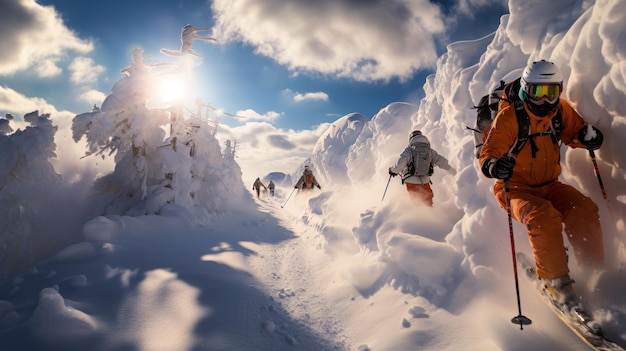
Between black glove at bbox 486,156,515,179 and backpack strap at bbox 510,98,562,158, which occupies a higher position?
backpack strap at bbox 510,98,562,158

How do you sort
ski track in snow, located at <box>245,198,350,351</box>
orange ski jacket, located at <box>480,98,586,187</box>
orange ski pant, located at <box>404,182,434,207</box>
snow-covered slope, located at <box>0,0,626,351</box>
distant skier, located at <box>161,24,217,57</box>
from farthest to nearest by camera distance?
distant skier, located at <box>161,24,217,57</box> < orange ski pant, located at <box>404,182,434,207</box> < ski track in snow, located at <box>245,198,350,351</box> < orange ski jacket, located at <box>480,98,586,187</box> < snow-covered slope, located at <box>0,0,626,351</box>

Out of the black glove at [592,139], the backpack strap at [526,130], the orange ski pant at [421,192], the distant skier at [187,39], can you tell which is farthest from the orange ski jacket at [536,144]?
the distant skier at [187,39]

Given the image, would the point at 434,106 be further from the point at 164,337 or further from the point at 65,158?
the point at 65,158

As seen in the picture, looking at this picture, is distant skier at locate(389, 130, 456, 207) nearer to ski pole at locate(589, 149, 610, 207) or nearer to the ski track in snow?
the ski track in snow

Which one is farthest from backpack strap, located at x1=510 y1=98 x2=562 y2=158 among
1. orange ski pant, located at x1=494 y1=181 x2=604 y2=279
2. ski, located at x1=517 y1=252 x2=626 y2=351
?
ski, located at x1=517 y1=252 x2=626 y2=351

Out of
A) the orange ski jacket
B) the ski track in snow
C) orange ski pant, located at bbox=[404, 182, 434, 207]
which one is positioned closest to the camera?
the orange ski jacket

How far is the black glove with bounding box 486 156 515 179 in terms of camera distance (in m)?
2.92

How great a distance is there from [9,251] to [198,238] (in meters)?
4.24

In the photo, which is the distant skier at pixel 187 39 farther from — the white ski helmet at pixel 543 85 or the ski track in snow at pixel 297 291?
the white ski helmet at pixel 543 85

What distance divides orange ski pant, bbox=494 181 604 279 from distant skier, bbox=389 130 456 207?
3.40 meters

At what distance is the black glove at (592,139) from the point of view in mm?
2836

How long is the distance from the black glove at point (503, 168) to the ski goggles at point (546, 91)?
74cm

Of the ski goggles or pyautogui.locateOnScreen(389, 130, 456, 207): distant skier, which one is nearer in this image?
the ski goggles

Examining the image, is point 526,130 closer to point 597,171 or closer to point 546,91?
point 546,91
